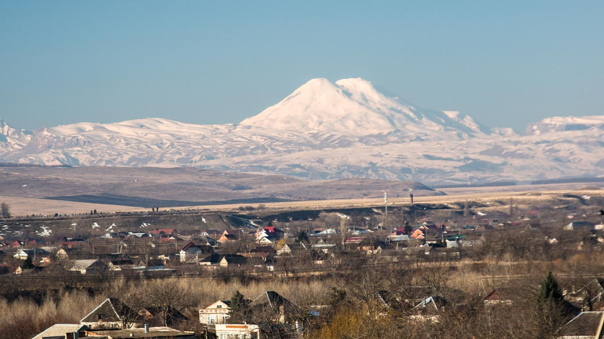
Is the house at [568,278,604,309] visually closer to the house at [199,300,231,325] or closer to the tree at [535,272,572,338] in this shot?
the tree at [535,272,572,338]

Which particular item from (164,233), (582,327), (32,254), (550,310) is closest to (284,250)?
(32,254)

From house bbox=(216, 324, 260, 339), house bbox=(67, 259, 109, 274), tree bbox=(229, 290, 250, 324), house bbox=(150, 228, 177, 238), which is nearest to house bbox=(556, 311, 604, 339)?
house bbox=(216, 324, 260, 339)

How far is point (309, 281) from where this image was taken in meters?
66.9

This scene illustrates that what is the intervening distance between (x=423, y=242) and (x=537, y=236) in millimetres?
12281

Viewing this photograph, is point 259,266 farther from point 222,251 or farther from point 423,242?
point 423,242

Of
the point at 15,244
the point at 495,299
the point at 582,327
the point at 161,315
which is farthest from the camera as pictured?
the point at 15,244

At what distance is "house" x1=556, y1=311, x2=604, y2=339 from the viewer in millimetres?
39406

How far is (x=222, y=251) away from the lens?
306 ft

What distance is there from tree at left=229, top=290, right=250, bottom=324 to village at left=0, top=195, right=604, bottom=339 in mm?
129

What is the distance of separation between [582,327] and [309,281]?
1104 inches

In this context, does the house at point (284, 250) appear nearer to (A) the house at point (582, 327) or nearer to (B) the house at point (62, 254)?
(B) the house at point (62, 254)

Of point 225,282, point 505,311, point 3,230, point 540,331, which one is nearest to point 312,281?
point 225,282

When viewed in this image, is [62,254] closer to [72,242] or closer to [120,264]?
[120,264]

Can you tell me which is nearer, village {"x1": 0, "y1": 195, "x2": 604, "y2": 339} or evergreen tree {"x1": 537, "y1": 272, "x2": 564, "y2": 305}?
village {"x1": 0, "y1": 195, "x2": 604, "y2": 339}
